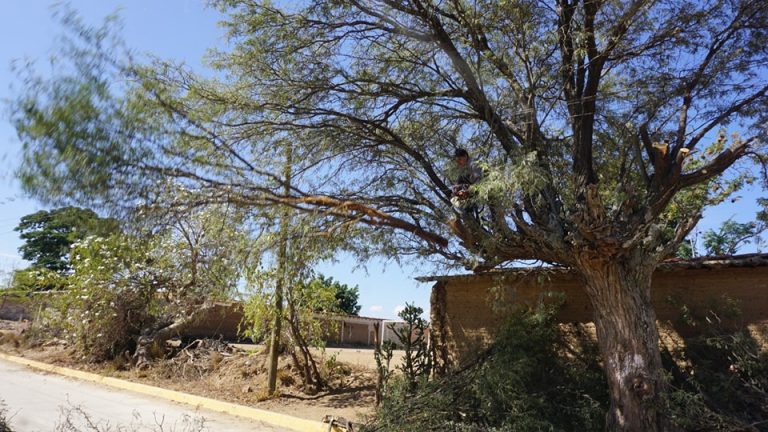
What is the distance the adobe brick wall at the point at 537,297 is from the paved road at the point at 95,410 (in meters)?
3.61

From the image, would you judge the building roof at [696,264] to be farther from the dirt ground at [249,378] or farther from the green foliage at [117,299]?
the green foliage at [117,299]

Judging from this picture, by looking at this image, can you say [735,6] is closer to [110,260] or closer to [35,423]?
[35,423]

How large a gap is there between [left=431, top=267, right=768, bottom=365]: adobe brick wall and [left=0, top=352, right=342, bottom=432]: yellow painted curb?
286 cm

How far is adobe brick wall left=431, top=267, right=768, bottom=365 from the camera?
8086 mm

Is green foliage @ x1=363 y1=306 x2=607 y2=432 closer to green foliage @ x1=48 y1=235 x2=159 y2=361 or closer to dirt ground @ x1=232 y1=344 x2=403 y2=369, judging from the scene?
dirt ground @ x1=232 y1=344 x2=403 y2=369

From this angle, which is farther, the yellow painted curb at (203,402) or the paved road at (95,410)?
the yellow painted curb at (203,402)

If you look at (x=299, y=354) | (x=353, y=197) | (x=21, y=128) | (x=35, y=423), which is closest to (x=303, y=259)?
(x=353, y=197)

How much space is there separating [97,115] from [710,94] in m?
8.56

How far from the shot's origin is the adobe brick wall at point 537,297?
26.5 ft

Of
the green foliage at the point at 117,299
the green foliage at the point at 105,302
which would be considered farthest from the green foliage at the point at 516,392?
the green foliage at the point at 105,302

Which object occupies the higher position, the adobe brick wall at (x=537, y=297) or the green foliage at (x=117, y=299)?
the green foliage at (x=117, y=299)

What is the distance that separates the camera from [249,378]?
45.8 ft

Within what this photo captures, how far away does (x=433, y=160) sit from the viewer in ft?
29.7

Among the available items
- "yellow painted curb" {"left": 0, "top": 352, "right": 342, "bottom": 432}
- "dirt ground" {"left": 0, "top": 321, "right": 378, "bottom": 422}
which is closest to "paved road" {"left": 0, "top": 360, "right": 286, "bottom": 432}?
"yellow painted curb" {"left": 0, "top": 352, "right": 342, "bottom": 432}
